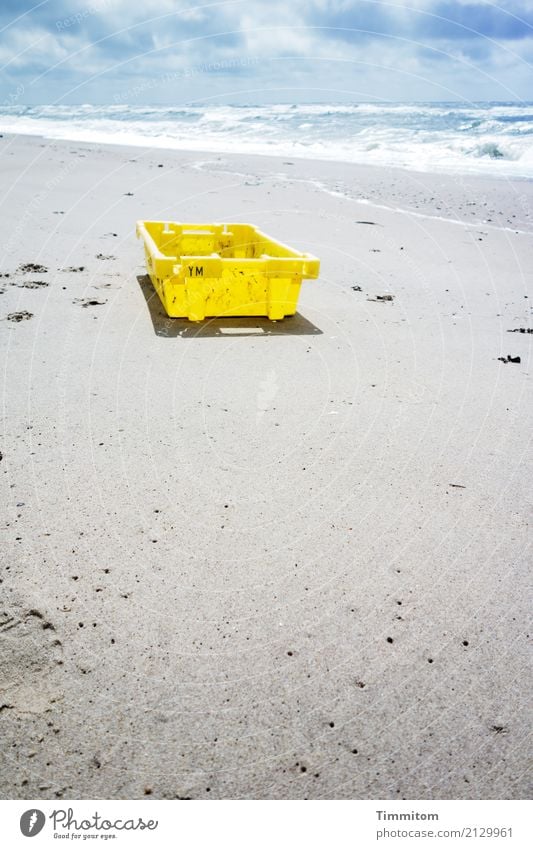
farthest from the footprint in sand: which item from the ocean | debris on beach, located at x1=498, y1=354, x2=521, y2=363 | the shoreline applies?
the ocean

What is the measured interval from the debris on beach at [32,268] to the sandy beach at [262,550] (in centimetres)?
51

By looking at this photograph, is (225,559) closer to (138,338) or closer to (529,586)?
(529,586)

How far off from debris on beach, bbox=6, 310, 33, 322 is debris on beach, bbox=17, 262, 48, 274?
1410 mm

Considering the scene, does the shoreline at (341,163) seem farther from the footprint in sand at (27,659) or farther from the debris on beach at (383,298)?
the footprint in sand at (27,659)

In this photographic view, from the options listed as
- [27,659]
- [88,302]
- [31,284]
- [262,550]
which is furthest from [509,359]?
[31,284]

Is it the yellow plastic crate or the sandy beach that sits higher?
the yellow plastic crate

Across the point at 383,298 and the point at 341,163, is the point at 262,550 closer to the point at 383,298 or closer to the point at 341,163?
the point at 383,298

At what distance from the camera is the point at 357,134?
26.7m

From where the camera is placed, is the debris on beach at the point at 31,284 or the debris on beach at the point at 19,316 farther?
the debris on beach at the point at 31,284

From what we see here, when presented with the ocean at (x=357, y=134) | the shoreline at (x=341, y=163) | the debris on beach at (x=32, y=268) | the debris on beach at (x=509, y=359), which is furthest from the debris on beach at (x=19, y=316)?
the ocean at (x=357, y=134)

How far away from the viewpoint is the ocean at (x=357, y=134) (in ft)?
66.6

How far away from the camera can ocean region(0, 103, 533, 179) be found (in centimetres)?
2030

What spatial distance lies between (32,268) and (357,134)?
81.0 feet

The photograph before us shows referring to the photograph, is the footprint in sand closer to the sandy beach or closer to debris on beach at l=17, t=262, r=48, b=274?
the sandy beach
